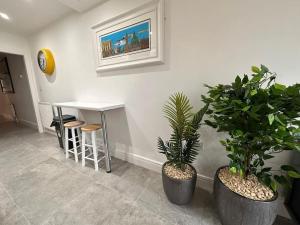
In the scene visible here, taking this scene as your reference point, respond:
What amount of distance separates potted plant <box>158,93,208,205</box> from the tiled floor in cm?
20

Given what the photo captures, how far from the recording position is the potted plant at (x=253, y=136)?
787 mm

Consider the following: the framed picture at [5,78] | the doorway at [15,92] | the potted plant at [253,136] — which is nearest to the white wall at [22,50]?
the doorway at [15,92]

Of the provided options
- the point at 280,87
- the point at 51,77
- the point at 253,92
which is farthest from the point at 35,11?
the point at 280,87

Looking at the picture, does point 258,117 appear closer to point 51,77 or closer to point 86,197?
point 86,197

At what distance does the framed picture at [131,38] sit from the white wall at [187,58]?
93 mm

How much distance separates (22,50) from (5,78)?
7.51 ft

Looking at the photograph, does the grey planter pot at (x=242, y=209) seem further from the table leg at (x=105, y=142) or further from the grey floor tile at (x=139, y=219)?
the table leg at (x=105, y=142)

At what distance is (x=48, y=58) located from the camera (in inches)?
111

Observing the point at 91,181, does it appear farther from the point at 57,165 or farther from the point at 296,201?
the point at 296,201

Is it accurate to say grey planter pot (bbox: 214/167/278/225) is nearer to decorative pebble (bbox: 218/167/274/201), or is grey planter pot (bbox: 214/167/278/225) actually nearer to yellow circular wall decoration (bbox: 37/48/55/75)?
decorative pebble (bbox: 218/167/274/201)

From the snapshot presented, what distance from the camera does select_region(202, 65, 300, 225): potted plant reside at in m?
0.79

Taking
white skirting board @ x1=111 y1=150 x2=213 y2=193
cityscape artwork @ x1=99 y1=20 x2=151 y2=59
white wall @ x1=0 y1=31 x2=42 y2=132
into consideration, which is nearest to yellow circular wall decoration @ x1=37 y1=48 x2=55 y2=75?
white wall @ x1=0 y1=31 x2=42 y2=132

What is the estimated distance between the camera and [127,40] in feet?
5.88

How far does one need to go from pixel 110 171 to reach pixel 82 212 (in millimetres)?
655
